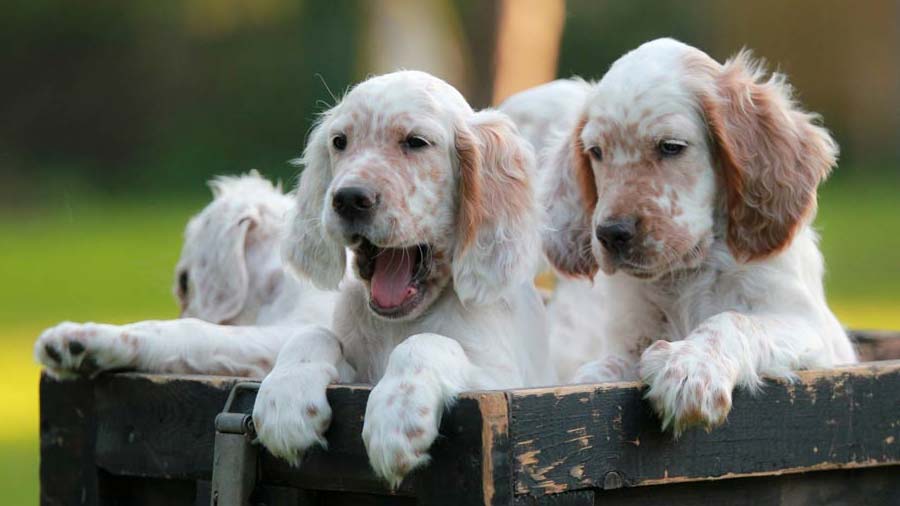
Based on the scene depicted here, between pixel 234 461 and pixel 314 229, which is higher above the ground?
pixel 314 229

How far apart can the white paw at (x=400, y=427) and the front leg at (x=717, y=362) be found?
2.00 feet

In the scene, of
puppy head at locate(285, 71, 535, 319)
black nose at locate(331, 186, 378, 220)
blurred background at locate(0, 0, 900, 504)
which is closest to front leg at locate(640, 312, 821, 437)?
puppy head at locate(285, 71, 535, 319)

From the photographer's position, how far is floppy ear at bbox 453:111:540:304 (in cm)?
401

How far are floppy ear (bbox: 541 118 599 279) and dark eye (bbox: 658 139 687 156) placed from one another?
332mm

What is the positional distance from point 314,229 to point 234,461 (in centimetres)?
92

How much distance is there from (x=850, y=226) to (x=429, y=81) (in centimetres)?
1930

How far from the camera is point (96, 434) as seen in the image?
4285mm

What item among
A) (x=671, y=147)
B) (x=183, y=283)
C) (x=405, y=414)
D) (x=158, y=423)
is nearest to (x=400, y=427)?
(x=405, y=414)

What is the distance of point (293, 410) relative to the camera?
11.3 feet

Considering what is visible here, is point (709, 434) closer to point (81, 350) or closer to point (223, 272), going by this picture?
point (81, 350)

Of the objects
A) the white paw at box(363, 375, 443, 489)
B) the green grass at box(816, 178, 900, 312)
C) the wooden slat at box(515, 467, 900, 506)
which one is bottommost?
the wooden slat at box(515, 467, 900, 506)

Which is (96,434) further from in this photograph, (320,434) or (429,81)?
(429,81)

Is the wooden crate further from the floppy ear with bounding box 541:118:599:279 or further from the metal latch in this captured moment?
the floppy ear with bounding box 541:118:599:279

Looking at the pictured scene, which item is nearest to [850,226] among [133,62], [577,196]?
[133,62]
